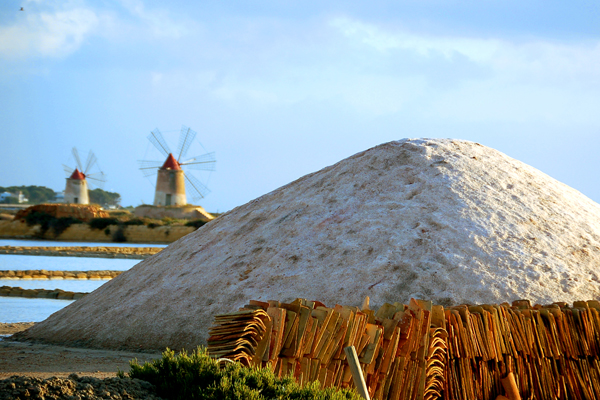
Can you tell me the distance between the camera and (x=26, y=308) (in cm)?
890

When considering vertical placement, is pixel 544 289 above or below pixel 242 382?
above

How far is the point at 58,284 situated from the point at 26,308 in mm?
3140

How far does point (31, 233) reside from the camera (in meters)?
31.0

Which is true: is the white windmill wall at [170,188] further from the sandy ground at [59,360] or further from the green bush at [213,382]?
the green bush at [213,382]

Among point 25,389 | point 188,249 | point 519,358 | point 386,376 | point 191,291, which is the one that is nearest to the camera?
point 25,389

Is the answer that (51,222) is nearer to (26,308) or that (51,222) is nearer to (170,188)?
(170,188)

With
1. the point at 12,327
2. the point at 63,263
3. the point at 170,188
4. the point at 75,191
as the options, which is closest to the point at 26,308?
the point at 12,327

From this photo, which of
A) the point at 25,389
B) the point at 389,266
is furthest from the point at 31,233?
the point at 25,389

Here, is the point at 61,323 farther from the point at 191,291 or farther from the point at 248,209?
the point at 248,209

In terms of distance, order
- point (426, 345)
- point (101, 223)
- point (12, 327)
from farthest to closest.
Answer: point (101, 223) < point (12, 327) < point (426, 345)

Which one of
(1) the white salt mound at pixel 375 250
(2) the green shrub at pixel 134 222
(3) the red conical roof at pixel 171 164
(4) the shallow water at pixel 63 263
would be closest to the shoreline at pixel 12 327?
(1) the white salt mound at pixel 375 250

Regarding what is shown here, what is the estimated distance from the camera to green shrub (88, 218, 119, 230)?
30.2m

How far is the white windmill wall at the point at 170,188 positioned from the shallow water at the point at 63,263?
64.8ft

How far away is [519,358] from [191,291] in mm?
3088
